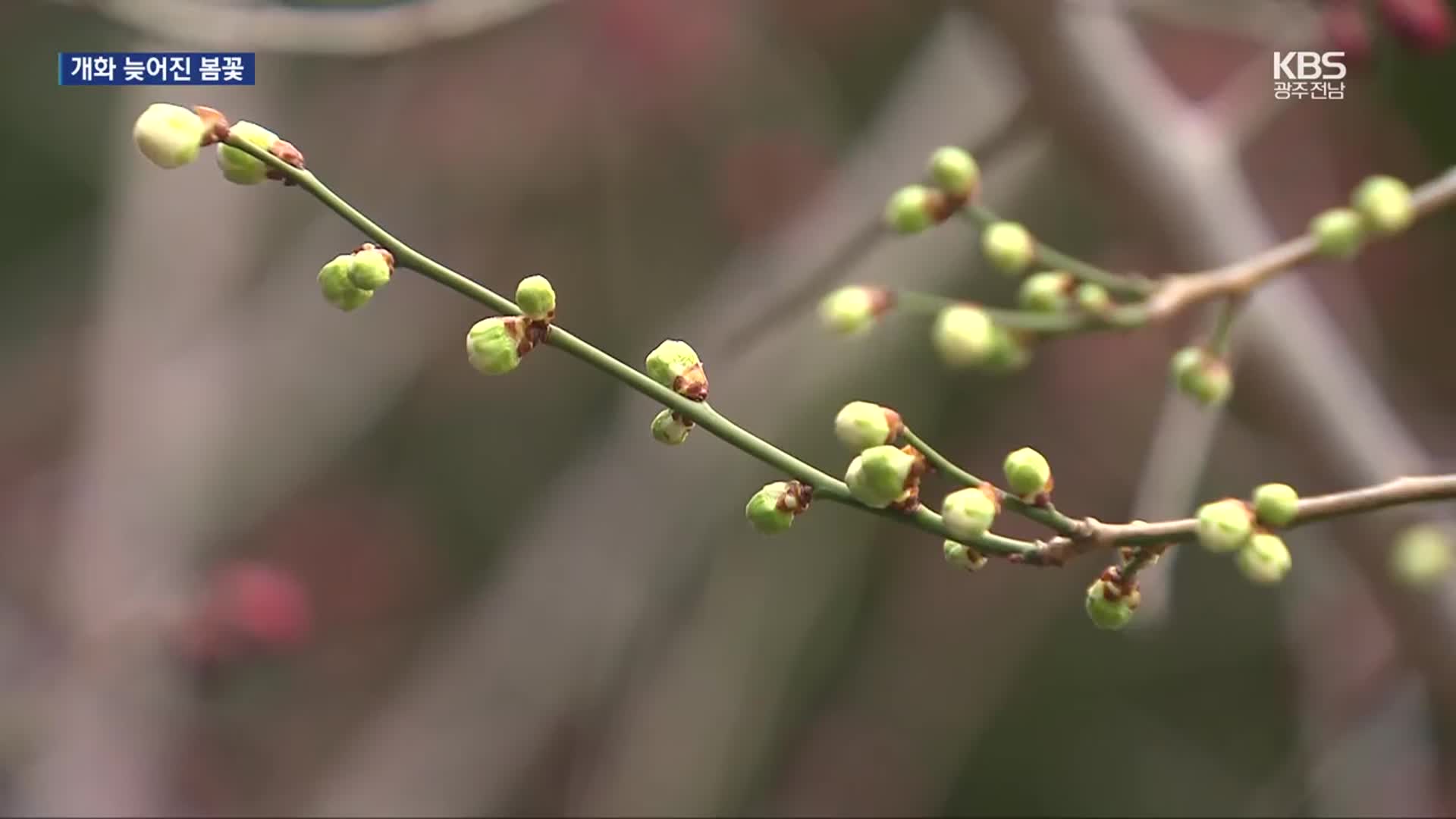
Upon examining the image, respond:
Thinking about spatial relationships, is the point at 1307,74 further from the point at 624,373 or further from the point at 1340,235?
the point at 624,373

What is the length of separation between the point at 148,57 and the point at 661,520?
747 millimetres

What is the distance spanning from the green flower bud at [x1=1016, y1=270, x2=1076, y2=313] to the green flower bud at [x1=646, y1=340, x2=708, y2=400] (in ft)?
0.73

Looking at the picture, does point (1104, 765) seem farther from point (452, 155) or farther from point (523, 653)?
point (452, 155)

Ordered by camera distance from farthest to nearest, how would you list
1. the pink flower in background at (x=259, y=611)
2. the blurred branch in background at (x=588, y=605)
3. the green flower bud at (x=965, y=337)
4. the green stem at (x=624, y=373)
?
1. the blurred branch in background at (x=588, y=605)
2. the pink flower in background at (x=259, y=611)
3. the green flower bud at (x=965, y=337)
4. the green stem at (x=624, y=373)

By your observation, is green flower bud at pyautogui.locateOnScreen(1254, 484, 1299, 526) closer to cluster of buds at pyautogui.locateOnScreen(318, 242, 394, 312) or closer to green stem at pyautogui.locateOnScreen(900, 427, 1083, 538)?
green stem at pyautogui.locateOnScreen(900, 427, 1083, 538)

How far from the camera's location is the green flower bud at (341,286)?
28cm

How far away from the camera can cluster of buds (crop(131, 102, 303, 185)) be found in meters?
0.27

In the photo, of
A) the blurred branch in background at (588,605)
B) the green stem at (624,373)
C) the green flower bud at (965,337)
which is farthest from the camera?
the blurred branch in background at (588,605)

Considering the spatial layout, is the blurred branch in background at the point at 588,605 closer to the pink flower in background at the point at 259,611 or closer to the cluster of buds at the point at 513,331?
the pink flower in background at the point at 259,611

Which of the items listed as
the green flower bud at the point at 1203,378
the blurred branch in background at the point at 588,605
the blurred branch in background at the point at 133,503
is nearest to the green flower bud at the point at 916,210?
the green flower bud at the point at 1203,378

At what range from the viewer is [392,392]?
138 centimetres

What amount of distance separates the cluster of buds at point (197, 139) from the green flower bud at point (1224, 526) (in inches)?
9.7

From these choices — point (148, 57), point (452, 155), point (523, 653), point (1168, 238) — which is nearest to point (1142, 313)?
point (1168, 238)

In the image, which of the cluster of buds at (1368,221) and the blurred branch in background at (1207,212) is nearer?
the cluster of buds at (1368,221)
